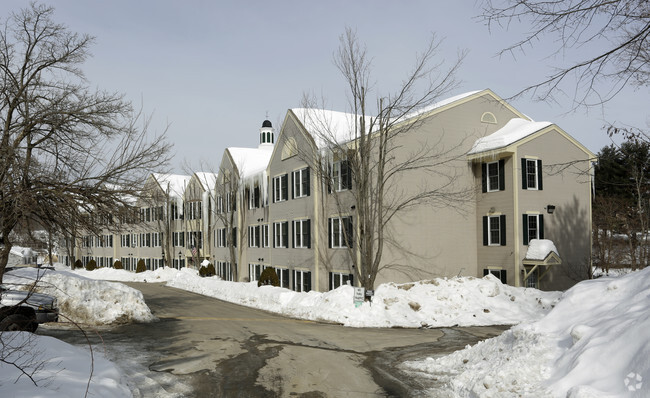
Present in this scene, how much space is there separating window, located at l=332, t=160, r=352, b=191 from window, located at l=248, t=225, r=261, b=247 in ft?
37.1

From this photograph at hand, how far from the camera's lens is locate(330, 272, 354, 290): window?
2488 cm

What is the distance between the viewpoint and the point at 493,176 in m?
25.5

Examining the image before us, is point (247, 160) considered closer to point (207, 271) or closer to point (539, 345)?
point (207, 271)

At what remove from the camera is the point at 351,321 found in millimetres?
19094

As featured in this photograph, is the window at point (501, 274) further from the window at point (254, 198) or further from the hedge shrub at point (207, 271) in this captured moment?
the hedge shrub at point (207, 271)

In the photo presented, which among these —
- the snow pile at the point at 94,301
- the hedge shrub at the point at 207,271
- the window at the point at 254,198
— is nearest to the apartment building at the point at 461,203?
the snow pile at the point at 94,301

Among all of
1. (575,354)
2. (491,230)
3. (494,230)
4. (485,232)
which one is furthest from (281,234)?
(575,354)

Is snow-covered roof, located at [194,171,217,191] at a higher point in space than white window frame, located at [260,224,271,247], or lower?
higher

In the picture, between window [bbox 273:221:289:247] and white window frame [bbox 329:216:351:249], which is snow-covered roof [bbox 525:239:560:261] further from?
window [bbox 273:221:289:247]

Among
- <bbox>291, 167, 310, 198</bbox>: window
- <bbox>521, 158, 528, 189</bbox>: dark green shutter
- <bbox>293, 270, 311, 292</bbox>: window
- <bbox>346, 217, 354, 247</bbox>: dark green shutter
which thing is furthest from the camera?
<bbox>291, 167, 310, 198</bbox>: window

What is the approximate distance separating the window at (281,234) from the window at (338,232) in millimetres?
5124

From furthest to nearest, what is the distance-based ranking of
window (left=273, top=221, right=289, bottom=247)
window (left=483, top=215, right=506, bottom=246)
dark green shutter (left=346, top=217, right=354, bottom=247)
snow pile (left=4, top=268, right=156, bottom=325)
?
window (left=273, top=221, right=289, bottom=247), window (left=483, top=215, right=506, bottom=246), dark green shutter (left=346, top=217, right=354, bottom=247), snow pile (left=4, top=268, right=156, bottom=325)

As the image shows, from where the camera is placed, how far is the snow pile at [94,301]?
18.0 meters

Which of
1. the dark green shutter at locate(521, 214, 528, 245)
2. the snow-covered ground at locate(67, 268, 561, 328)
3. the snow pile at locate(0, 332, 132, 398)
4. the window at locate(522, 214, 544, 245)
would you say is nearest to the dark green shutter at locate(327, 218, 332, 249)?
the snow-covered ground at locate(67, 268, 561, 328)
